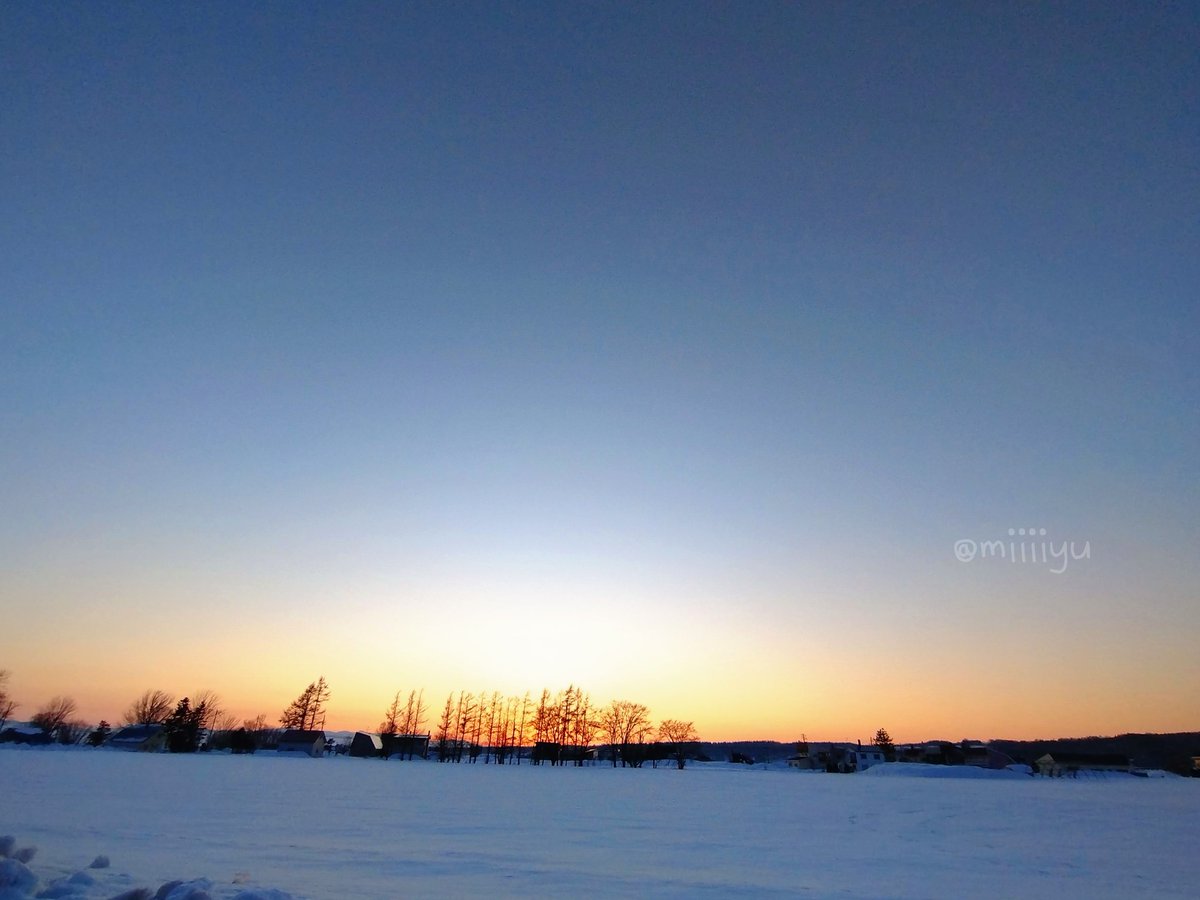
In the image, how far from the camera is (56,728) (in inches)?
4085

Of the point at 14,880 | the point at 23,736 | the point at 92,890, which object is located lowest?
the point at 92,890

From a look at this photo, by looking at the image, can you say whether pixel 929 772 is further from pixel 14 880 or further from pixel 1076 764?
pixel 14 880

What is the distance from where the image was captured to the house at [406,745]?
327 feet

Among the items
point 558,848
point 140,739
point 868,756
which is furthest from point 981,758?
point 140,739

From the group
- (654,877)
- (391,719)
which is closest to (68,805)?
(654,877)

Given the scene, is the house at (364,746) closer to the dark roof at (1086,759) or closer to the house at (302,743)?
the house at (302,743)

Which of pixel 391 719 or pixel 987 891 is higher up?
pixel 391 719

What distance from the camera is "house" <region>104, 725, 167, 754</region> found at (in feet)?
255

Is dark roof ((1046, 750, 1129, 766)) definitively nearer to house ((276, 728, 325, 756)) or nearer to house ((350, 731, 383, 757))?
house ((350, 731, 383, 757))

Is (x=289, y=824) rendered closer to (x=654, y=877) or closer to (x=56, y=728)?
(x=654, y=877)

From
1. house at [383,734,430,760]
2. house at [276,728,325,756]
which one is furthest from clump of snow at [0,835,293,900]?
house at [383,734,430,760]

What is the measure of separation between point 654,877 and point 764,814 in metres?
13.4

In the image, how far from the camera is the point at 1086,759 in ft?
343

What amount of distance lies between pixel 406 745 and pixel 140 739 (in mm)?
34353
